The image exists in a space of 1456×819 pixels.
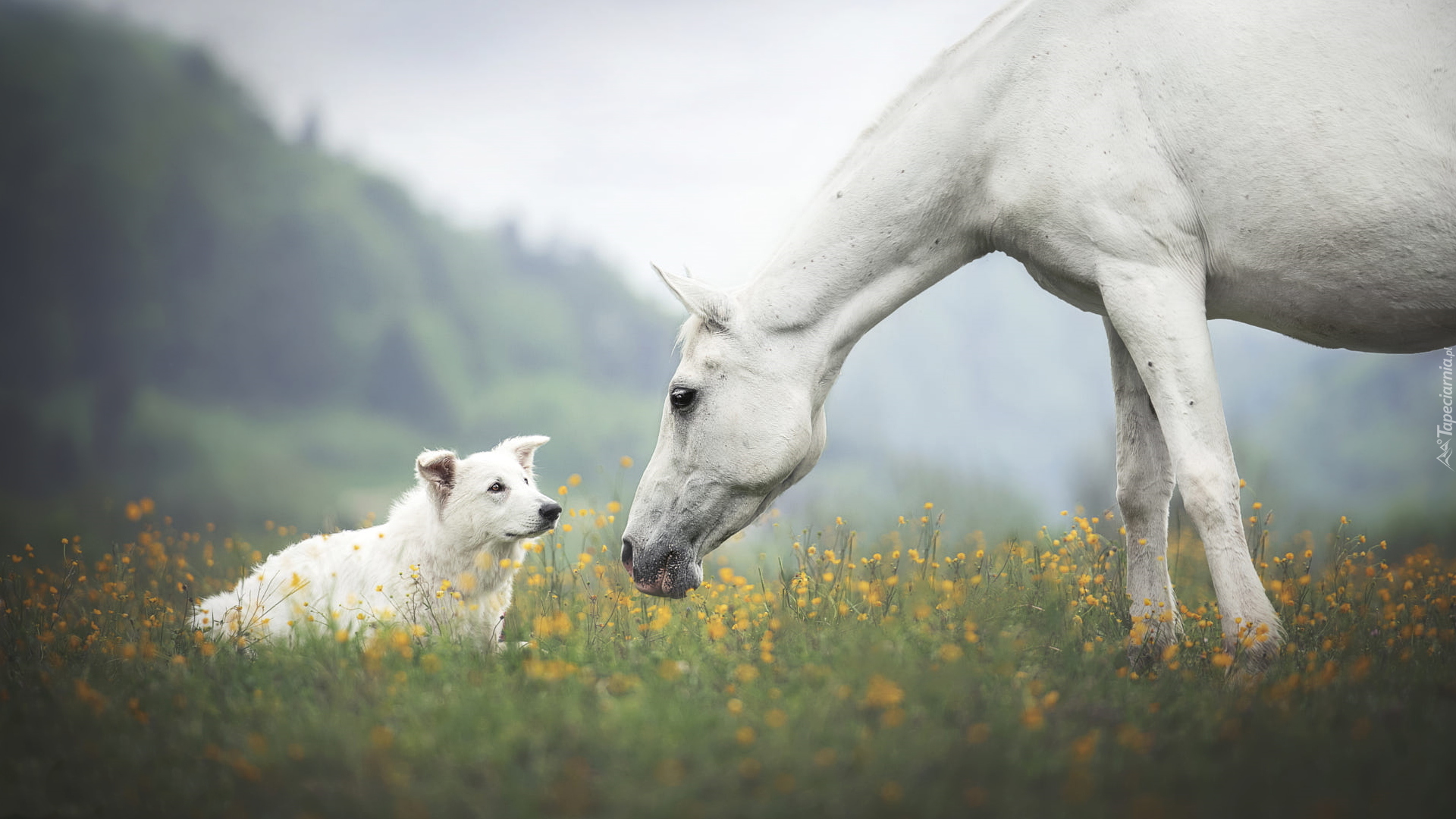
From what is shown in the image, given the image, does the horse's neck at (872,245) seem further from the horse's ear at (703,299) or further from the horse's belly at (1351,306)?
Answer: the horse's belly at (1351,306)

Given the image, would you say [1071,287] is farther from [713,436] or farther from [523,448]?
[523,448]

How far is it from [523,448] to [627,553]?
160 centimetres

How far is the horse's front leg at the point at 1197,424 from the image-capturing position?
3.75 metres

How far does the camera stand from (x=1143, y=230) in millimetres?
3941

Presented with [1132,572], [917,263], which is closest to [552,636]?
[917,263]

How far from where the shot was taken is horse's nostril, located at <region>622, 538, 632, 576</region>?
4645 millimetres

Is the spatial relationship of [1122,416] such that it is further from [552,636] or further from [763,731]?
[552,636]

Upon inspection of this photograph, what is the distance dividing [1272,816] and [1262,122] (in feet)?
9.91

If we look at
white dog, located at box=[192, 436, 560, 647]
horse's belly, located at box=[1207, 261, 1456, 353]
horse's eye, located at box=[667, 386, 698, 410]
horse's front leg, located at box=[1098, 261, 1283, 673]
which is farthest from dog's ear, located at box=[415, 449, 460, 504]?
horse's belly, located at box=[1207, 261, 1456, 353]

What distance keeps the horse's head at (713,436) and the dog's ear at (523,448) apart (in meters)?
1.52

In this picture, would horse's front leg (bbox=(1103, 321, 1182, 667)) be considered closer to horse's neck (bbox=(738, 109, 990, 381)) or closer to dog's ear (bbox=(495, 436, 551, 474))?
horse's neck (bbox=(738, 109, 990, 381))

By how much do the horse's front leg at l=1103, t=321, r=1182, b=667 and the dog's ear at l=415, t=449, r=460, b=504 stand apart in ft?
12.9

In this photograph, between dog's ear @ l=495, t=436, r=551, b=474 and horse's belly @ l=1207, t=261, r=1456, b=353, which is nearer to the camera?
horse's belly @ l=1207, t=261, r=1456, b=353

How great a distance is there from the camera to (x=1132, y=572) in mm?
4879
